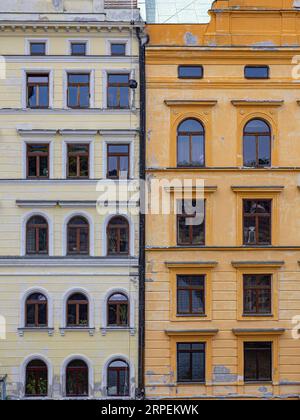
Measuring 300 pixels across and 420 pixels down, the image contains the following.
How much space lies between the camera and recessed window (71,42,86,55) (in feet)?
68.9

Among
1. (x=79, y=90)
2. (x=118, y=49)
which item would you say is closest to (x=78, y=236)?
(x=79, y=90)

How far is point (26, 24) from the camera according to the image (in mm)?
20609

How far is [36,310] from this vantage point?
2048 centimetres

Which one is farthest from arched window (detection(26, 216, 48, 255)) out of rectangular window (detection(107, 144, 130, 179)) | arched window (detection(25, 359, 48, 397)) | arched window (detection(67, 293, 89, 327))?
arched window (detection(25, 359, 48, 397))

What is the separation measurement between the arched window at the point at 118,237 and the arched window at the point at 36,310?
107 inches

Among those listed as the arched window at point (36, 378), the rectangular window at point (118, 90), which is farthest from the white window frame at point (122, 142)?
the arched window at point (36, 378)

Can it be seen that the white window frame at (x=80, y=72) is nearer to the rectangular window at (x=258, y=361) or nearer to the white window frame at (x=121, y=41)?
the white window frame at (x=121, y=41)

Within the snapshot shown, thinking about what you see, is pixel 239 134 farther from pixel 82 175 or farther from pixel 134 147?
pixel 82 175

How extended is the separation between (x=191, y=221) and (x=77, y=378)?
6217mm

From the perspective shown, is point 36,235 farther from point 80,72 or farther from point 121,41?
point 121,41

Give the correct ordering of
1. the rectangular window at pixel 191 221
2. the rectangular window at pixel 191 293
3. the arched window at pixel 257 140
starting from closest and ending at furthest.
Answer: the rectangular window at pixel 191 293, the rectangular window at pixel 191 221, the arched window at pixel 257 140

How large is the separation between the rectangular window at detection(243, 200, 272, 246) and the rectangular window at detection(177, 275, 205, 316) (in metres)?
2.18

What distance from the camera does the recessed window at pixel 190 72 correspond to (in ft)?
68.7
